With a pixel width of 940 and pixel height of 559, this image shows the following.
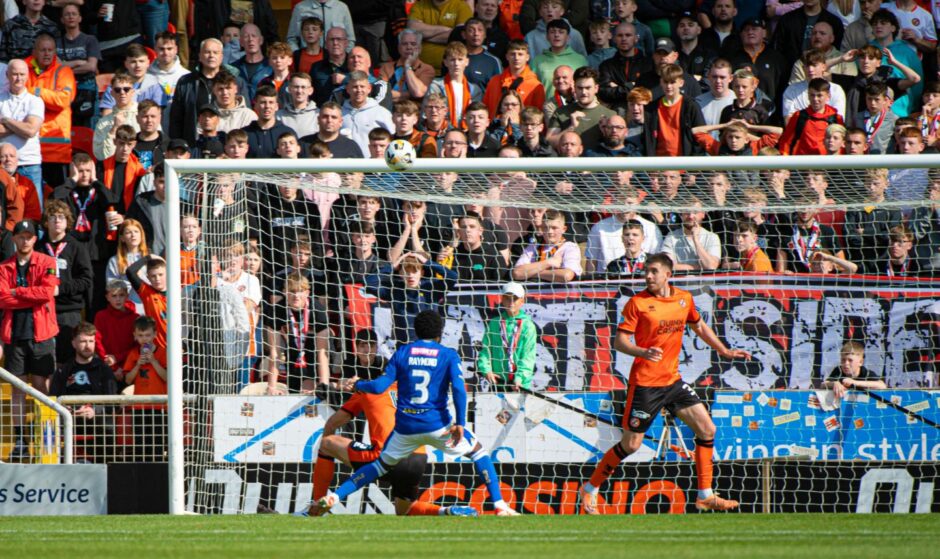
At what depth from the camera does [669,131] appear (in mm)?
12602

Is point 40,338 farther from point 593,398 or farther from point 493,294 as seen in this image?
point 593,398

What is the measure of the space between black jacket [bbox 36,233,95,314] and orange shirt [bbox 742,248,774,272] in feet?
19.2

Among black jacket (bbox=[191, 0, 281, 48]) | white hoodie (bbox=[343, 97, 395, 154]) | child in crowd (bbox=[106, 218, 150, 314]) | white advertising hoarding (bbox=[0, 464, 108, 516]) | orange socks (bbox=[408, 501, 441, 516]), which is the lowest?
orange socks (bbox=[408, 501, 441, 516])

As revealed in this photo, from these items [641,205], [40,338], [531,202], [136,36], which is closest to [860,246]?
[641,205]

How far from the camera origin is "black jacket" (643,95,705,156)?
12562 millimetres

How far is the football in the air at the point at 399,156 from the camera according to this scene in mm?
9328

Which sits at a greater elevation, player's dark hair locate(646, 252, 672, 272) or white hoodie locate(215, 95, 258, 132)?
white hoodie locate(215, 95, 258, 132)

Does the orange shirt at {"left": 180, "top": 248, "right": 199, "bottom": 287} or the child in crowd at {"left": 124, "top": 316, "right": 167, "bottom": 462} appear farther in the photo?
the orange shirt at {"left": 180, "top": 248, "right": 199, "bottom": 287}

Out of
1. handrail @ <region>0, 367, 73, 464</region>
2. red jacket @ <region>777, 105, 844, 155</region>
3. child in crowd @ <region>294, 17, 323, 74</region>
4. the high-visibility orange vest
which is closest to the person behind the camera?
handrail @ <region>0, 367, 73, 464</region>

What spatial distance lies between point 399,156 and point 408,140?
344 centimetres

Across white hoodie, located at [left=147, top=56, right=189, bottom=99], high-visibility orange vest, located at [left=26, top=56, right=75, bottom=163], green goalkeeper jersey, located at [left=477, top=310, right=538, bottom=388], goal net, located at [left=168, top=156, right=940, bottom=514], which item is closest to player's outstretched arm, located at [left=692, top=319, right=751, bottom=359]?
goal net, located at [left=168, top=156, right=940, bottom=514]

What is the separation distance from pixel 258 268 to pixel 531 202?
7.59 feet

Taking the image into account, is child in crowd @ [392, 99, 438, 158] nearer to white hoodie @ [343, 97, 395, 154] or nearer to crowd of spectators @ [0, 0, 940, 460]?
crowd of spectators @ [0, 0, 940, 460]

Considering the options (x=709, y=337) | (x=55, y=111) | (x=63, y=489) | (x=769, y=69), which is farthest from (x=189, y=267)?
(x=769, y=69)
